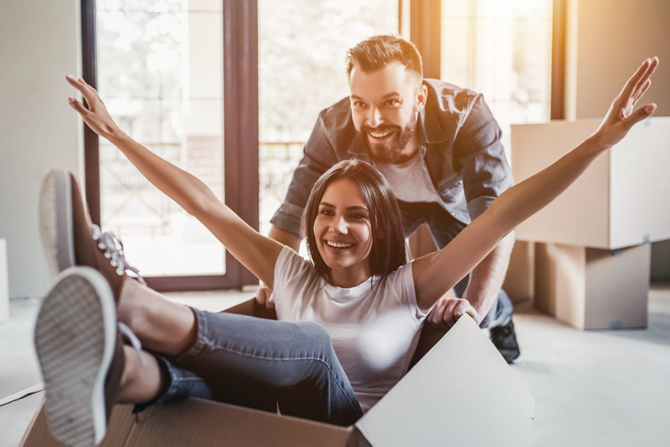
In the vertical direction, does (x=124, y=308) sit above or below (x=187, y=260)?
above

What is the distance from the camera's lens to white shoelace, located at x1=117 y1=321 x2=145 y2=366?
0.85 metres

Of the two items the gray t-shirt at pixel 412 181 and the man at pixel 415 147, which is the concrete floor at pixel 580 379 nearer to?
the man at pixel 415 147

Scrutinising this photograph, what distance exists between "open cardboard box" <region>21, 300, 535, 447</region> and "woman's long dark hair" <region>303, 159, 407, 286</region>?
275 mm

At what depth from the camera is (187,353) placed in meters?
0.93

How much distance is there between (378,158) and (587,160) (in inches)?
33.5

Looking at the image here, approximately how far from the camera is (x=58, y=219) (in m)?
0.87

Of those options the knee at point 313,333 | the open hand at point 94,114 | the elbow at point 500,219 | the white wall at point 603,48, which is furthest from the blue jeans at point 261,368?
the white wall at point 603,48

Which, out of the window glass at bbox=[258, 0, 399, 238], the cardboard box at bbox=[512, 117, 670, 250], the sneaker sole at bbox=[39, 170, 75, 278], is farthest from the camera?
the window glass at bbox=[258, 0, 399, 238]

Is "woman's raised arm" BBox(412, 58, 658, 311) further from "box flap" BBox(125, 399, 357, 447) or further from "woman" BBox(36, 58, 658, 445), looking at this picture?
"box flap" BBox(125, 399, 357, 447)

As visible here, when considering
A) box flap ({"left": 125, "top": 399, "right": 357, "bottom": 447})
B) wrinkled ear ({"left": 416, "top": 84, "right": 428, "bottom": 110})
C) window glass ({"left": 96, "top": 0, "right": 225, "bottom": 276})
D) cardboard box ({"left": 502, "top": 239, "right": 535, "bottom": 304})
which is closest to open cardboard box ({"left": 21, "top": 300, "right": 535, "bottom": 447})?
box flap ({"left": 125, "top": 399, "right": 357, "bottom": 447})

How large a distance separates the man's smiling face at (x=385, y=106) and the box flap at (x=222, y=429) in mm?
1116

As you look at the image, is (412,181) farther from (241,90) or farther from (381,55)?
(241,90)

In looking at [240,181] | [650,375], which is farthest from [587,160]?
[240,181]

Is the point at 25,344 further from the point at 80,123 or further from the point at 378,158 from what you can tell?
the point at 378,158
